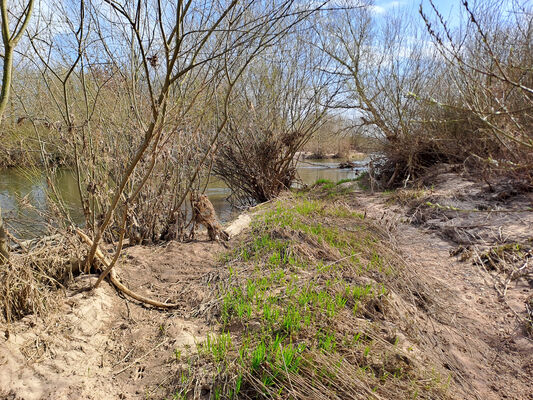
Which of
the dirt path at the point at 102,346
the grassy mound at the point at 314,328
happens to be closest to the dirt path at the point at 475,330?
the grassy mound at the point at 314,328

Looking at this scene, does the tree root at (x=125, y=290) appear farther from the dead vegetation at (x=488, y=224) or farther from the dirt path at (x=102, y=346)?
the dead vegetation at (x=488, y=224)

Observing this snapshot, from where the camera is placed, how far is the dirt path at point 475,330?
2299 mm

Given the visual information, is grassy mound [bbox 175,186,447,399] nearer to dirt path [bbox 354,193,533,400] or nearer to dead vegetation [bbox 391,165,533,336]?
dirt path [bbox 354,193,533,400]

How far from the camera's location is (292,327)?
2.35m

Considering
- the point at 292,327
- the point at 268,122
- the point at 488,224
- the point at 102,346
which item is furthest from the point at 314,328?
the point at 268,122

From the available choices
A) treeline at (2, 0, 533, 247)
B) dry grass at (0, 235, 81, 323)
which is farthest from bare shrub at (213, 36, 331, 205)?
dry grass at (0, 235, 81, 323)

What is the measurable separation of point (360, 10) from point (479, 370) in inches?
391

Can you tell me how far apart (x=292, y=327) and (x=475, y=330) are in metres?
1.66

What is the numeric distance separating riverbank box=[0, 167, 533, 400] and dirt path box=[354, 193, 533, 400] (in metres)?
0.01

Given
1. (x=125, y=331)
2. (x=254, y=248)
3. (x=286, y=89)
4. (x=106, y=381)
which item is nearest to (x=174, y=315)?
(x=125, y=331)

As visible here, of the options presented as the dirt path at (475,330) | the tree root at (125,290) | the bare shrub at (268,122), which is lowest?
the dirt path at (475,330)

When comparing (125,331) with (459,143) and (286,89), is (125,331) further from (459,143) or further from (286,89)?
(459,143)

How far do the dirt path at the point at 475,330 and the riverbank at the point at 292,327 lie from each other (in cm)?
1

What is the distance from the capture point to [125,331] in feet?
8.14
